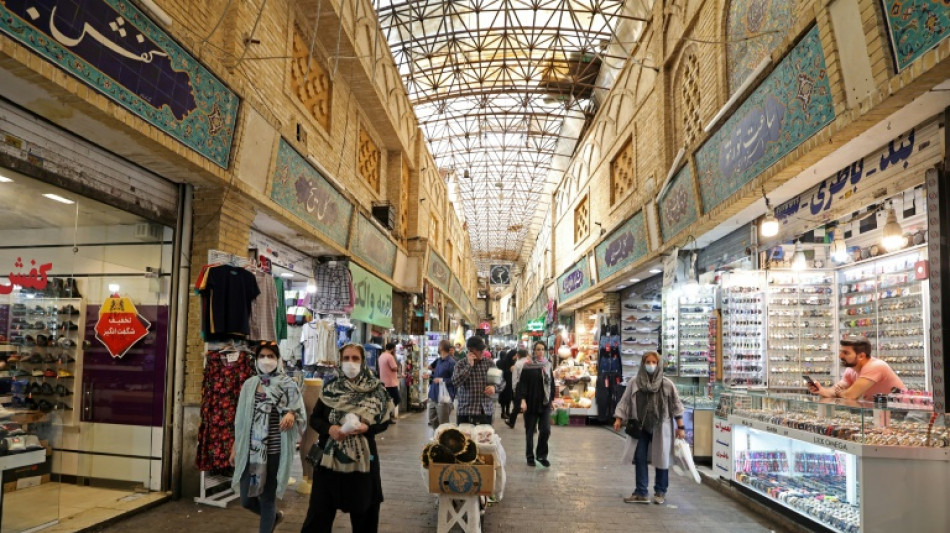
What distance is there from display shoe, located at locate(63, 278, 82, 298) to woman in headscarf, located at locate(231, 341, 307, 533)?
2290mm

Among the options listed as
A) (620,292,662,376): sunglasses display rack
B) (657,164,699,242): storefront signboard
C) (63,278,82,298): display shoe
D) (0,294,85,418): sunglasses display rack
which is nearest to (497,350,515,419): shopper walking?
(620,292,662,376): sunglasses display rack

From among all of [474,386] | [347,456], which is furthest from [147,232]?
[474,386]

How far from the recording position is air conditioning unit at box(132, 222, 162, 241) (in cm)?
554

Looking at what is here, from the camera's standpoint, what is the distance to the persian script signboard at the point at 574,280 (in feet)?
47.2

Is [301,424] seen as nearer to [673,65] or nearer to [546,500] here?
[546,500]

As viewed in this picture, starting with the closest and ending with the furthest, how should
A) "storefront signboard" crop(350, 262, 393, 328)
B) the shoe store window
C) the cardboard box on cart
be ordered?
1. the cardboard box on cart
2. the shoe store window
3. "storefront signboard" crop(350, 262, 393, 328)

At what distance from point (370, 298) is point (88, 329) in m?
5.48

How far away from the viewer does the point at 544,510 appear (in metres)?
5.45

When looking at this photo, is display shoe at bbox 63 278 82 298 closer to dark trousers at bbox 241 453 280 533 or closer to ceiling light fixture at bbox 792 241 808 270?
dark trousers at bbox 241 453 280 533

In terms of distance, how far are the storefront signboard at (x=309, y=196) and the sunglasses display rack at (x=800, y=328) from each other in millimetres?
5769

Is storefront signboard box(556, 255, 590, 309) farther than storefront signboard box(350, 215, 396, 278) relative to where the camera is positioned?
Yes

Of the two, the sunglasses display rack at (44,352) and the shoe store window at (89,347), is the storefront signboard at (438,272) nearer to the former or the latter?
the shoe store window at (89,347)

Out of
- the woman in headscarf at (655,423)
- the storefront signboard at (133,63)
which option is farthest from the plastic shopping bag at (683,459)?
the storefront signboard at (133,63)

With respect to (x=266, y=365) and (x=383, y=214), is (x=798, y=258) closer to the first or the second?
(x=266, y=365)
